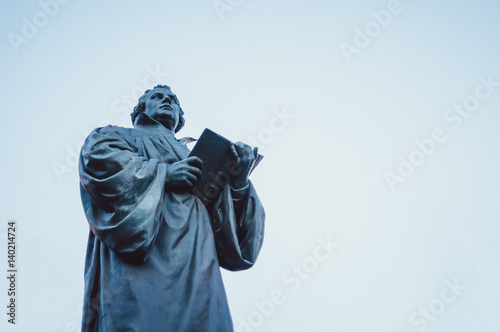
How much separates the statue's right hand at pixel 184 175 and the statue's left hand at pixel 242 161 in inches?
14.1

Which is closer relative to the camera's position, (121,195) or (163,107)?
(121,195)

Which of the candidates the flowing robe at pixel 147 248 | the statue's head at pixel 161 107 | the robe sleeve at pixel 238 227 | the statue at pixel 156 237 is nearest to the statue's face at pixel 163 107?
the statue's head at pixel 161 107

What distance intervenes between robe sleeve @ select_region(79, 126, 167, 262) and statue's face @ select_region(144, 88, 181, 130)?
1.33 metres

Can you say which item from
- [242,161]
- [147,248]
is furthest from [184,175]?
[147,248]

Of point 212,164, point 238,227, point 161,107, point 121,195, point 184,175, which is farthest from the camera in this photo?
point 161,107

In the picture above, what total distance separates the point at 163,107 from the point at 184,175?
1619 millimetres

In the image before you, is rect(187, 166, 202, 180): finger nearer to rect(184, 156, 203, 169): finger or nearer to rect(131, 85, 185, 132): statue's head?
rect(184, 156, 203, 169): finger

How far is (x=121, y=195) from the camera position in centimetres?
486

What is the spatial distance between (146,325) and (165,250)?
696 millimetres

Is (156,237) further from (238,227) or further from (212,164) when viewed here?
(238,227)

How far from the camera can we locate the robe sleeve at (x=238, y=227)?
216 inches

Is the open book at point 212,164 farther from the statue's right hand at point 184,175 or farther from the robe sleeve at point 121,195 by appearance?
the robe sleeve at point 121,195

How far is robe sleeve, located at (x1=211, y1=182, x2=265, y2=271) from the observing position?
18.0ft

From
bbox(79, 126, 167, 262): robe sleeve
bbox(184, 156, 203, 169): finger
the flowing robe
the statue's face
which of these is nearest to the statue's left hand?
the flowing robe
